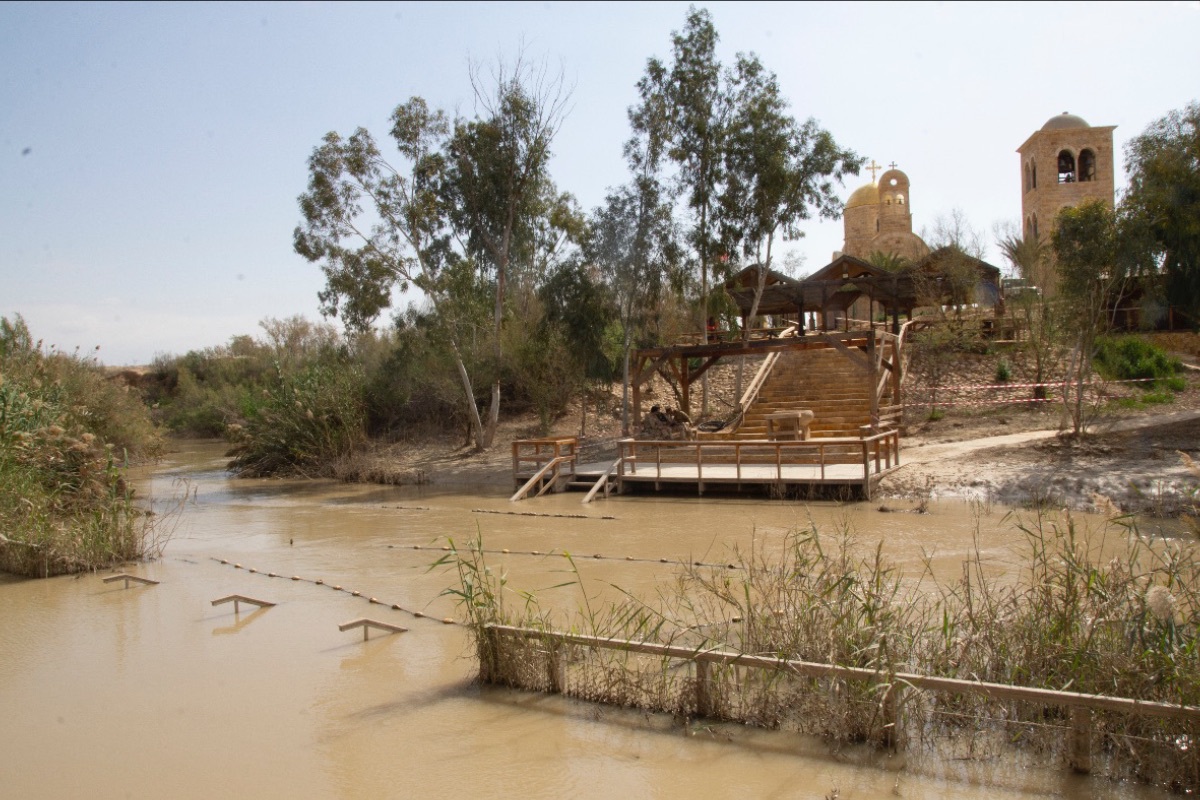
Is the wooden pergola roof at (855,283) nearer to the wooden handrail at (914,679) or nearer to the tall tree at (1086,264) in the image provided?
the tall tree at (1086,264)

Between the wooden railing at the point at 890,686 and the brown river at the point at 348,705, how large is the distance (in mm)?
177

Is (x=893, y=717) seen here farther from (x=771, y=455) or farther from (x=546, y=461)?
(x=546, y=461)

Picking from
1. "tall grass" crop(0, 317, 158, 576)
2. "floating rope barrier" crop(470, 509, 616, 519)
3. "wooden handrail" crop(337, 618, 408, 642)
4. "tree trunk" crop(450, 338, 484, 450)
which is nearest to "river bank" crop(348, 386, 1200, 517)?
"tree trunk" crop(450, 338, 484, 450)

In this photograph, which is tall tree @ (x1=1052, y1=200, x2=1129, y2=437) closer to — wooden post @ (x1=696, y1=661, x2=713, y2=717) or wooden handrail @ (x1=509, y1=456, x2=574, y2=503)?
wooden handrail @ (x1=509, y1=456, x2=574, y2=503)

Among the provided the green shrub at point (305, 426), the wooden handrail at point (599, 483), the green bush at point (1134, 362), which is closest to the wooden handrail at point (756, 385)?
the wooden handrail at point (599, 483)

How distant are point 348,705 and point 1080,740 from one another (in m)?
4.73

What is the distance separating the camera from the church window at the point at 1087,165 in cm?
3872

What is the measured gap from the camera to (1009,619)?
572cm

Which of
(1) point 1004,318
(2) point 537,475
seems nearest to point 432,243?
(2) point 537,475

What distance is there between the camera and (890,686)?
4.98 metres

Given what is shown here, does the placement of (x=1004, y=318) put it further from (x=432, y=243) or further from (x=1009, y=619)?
(x=1009, y=619)

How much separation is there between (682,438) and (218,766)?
15.5 m

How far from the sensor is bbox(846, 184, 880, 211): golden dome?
147ft

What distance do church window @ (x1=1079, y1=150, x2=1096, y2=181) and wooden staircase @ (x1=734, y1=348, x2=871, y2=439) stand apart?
22.1 m
